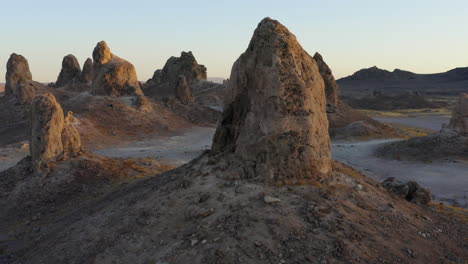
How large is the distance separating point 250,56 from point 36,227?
36.5ft

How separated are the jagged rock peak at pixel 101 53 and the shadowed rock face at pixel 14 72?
10631mm

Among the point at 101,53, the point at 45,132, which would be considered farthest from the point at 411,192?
the point at 101,53

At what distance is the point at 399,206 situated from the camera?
1327 cm

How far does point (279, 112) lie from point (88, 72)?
2640 inches

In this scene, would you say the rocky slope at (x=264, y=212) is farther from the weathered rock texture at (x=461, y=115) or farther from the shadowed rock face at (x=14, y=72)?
the shadowed rock face at (x=14, y=72)

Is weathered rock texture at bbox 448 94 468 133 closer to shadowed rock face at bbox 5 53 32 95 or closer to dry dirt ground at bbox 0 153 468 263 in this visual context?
dry dirt ground at bbox 0 153 468 263

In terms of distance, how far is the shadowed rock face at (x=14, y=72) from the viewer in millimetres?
58469

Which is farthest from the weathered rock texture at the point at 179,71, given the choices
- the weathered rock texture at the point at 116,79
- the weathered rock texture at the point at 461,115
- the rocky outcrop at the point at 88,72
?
the weathered rock texture at the point at 461,115

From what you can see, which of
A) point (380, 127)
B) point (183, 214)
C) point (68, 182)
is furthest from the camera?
point (380, 127)

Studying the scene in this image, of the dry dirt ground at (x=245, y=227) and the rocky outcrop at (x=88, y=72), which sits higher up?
the rocky outcrop at (x=88, y=72)

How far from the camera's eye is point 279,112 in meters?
12.3

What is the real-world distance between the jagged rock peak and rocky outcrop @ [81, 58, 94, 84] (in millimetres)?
7763

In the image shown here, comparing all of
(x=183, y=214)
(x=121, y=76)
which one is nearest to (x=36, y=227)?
(x=183, y=214)

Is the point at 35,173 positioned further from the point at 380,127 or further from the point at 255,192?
the point at 380,127
